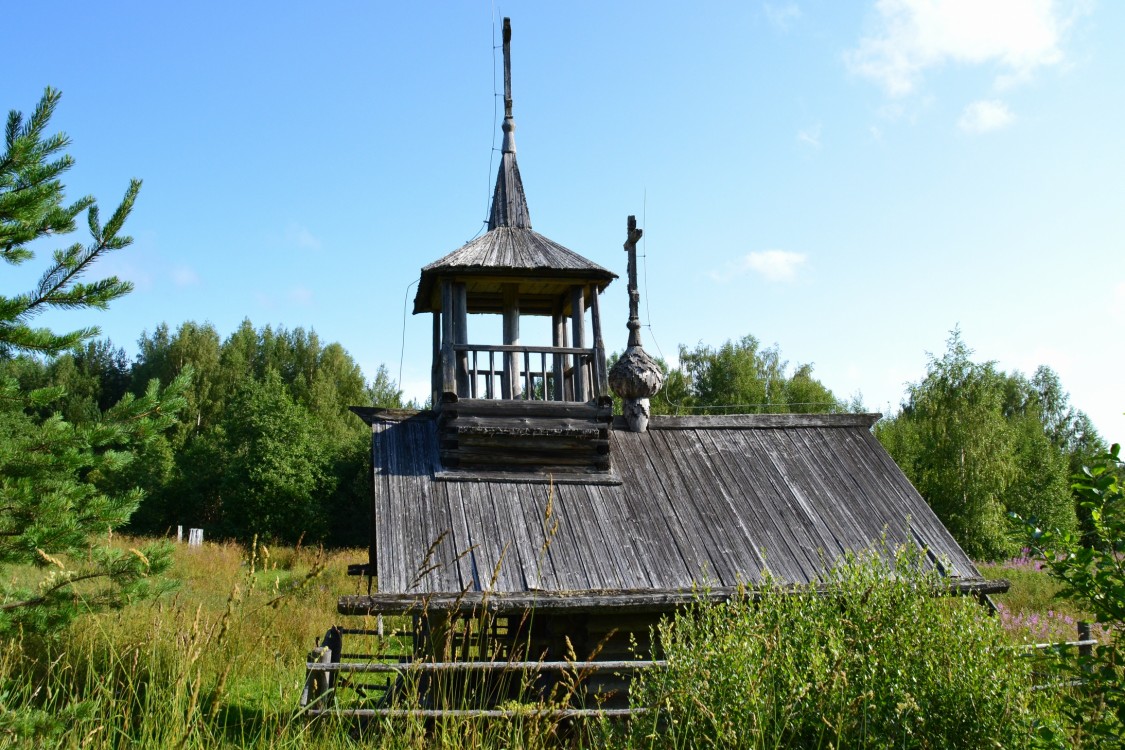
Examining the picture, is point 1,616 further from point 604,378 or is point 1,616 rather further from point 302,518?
point 302,518

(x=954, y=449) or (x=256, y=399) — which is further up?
(x=256, y=399)

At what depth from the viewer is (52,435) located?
21.4ft

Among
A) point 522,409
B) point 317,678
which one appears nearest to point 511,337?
point 522,409

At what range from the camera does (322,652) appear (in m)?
6.25

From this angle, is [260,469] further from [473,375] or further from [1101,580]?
[1101,580]

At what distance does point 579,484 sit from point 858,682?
590 cm

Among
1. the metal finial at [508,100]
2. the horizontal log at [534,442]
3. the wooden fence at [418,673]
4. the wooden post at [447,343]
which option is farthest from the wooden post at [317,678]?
the metal finial at [508,100]

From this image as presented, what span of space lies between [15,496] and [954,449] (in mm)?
24812

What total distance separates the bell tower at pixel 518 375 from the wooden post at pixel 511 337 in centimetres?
1

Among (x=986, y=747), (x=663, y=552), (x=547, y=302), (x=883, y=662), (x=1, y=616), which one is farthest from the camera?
(x=547, y=302)

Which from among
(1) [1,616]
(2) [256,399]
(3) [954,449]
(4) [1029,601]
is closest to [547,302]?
(1) [1,616]

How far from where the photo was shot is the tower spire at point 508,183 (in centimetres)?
1170

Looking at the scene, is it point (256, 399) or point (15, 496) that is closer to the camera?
point (15, 496)

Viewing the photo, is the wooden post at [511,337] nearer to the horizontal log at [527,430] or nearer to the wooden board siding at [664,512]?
the horizontal log at [527,430]
